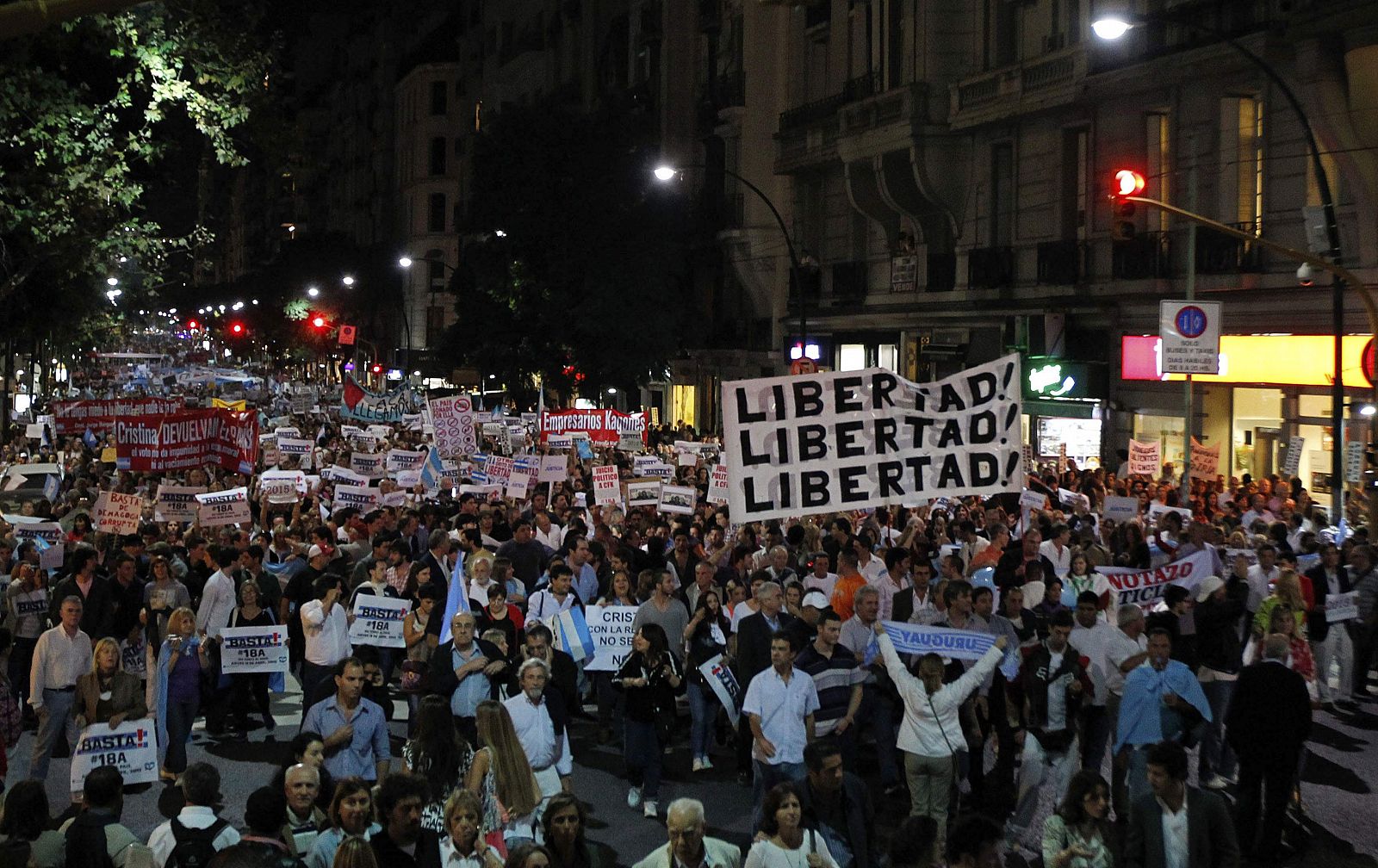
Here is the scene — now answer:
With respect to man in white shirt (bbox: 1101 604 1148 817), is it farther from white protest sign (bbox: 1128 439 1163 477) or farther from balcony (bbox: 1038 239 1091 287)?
balcony (bbox: 1038 239 1091 287)

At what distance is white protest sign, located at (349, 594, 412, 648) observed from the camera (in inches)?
517

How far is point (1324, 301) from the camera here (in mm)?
26062

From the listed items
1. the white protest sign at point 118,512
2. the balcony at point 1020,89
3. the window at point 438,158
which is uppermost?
the window at point 438,158

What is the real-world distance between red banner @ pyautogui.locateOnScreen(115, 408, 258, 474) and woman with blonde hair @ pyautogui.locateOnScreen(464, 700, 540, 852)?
15.9 m

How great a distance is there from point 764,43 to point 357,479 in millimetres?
24695

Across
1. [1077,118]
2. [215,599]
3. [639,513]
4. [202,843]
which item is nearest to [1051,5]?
[1077,118]

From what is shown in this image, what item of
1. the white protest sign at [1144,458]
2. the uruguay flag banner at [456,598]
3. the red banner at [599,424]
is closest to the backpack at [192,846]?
the uruguay flag banner at [456,598]

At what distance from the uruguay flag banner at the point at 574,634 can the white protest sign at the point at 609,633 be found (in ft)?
0.18

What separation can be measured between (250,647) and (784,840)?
22.4 ft

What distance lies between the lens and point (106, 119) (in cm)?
1875

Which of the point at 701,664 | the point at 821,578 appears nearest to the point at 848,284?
the point at 821,578

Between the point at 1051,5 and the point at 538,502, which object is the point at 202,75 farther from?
the point at 1051,5

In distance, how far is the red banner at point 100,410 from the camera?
1022 inches

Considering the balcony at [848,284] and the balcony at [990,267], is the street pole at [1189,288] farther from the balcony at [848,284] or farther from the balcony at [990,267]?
the balcony at [848,284]
